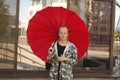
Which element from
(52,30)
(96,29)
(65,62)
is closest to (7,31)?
(96,29)

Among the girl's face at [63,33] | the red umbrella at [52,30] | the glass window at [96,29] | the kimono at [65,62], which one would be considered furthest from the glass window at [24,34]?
the girl's face at [63,33]

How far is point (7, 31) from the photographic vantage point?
8.42 metres

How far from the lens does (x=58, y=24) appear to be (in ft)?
19.5

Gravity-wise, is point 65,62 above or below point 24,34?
below

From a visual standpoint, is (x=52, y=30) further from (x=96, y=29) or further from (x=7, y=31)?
(x=96, y=29)

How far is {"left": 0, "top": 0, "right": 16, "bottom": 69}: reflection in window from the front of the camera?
27.5 feet

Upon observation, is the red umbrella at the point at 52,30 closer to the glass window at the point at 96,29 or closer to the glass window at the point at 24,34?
the glass window at the point at 24,34

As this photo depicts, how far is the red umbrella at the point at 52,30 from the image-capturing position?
5965 millimetres

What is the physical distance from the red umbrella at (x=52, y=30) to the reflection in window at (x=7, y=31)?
7.66 ft

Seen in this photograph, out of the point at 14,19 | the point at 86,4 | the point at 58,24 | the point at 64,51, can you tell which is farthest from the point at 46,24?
the point at 86,4

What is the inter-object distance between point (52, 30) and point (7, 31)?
8.94 feet

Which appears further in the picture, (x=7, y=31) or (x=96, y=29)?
(x=96, y=29)

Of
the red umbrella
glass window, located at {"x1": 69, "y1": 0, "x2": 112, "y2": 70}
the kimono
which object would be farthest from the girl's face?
glass window, located at {"x1": 69, "y1": 0, "x2": 112, "y2": 70}

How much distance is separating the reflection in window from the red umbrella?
2.33 m
